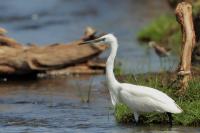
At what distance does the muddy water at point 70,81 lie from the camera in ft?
47.6

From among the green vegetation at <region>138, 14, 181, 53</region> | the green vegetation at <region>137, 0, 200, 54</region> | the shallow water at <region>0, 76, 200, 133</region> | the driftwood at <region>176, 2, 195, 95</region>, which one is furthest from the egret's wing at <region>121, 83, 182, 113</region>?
the green vegetation at <region>138, 14, 181, 53</region>

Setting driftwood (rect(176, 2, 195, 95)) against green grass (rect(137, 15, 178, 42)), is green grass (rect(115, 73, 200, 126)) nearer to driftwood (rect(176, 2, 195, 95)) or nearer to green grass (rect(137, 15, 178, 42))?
driftwood (rect(176, 2, 195, 95))

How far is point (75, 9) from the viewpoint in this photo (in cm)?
4328

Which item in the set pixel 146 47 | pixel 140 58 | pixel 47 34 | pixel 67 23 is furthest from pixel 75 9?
pixel 140 58

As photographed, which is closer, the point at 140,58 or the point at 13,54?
the point at 13,54

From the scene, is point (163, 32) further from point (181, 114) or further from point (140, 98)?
point (140, 98)

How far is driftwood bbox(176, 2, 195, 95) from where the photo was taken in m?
14.9

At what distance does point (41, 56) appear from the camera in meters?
20.0

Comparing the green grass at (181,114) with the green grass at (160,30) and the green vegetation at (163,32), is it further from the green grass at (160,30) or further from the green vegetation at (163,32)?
the green grass at (160,30)

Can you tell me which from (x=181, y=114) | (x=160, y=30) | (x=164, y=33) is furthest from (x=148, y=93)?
(x=160, y=30)

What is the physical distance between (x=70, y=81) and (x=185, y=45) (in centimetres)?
551

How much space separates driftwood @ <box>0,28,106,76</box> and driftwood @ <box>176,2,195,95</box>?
464 centimetres

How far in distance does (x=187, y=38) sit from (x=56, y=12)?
87.3 feet

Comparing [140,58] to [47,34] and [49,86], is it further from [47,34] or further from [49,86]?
[47,34]
